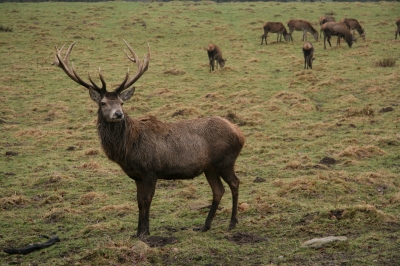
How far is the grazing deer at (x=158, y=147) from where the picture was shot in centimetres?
782

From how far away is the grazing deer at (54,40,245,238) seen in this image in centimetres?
782

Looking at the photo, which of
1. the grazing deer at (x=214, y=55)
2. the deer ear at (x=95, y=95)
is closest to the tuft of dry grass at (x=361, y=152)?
the deer ear at (x=95, y=95)

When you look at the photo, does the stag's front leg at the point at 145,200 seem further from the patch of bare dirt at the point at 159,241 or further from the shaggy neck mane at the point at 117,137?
the shaggy neck mane at the point at 117,137

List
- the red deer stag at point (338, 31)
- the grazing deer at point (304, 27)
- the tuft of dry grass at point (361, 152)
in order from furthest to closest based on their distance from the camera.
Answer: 1. the grazing deer at point (304, 27)
2. the red deer stag at point (338, 31)
3. the tuft of dry grass at point (361, 152)

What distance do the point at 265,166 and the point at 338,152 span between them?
1.87 metres

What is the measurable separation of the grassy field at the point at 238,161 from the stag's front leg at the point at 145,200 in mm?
183

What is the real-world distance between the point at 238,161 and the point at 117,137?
16.4 feet

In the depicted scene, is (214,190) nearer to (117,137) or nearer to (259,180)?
(117,137)

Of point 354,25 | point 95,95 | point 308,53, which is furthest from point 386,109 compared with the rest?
point 354,25

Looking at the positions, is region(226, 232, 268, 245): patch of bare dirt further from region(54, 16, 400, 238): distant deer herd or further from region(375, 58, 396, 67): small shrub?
region(375, 58, 396, 67): small shrub

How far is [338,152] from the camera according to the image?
12555 millimetres

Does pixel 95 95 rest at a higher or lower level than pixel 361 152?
higher

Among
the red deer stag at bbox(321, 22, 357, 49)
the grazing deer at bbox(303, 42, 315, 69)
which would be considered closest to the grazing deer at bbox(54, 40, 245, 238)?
the grazing deer at bbox(303, 42, 315, 69)

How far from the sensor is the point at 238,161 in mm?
12367
